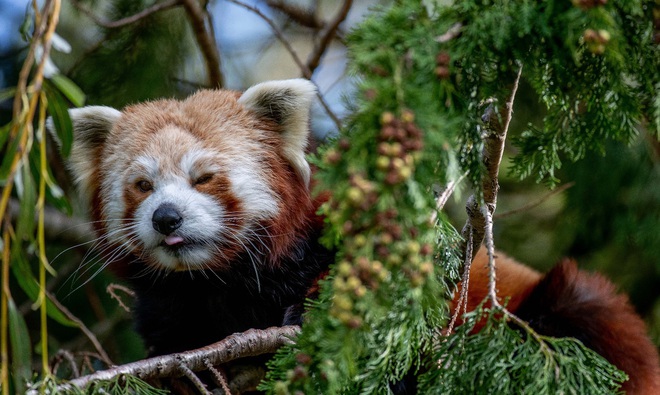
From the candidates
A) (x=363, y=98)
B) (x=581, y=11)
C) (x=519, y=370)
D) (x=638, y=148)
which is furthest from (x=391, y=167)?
(x=638, y=148)

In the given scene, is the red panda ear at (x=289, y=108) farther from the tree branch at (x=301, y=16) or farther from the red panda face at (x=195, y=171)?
the tree branch at (x=301, y=16)

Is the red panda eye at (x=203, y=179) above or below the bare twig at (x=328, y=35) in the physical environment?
below

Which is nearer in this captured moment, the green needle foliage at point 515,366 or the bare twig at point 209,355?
the green needle foliage at point 515,366

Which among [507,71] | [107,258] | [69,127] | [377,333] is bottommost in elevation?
[107,258]

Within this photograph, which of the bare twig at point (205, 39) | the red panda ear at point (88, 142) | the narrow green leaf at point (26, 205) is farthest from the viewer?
the bare twig at point (205, 39)

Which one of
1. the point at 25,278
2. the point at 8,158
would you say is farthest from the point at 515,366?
the point at 8,158

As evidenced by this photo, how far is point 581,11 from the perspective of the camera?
161 cm

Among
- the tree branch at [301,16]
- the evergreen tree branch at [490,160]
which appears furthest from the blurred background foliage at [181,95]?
the evergreen tree branch at [490,160]

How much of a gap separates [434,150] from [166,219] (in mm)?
1547

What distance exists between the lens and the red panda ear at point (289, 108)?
10.4 ft

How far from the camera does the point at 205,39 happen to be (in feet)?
14.2

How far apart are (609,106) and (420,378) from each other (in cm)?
91

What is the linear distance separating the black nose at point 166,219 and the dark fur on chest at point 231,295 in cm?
31

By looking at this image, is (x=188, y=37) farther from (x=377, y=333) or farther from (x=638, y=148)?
(x=377, y=333)
